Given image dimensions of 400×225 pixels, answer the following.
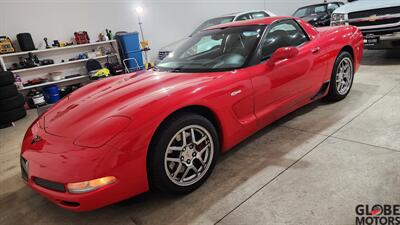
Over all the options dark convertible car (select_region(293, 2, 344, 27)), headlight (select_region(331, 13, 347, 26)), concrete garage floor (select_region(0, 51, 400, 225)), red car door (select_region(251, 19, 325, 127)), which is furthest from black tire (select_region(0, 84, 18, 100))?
dark convertible car (select_region(293, 2, 344, 27))

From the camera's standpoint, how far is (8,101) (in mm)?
4914

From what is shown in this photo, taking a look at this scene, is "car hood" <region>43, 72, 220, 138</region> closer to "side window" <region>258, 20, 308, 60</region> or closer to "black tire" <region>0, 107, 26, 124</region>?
"side window" <region>258, 20, 308, 60</region>

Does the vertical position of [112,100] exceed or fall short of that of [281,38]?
it falls short

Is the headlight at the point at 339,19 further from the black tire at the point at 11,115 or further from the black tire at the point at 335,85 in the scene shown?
the black tire at the point at 11,115

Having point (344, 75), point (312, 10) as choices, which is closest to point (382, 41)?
point (344, 75)

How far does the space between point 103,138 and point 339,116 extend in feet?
8.50

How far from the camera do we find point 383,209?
5.48ft

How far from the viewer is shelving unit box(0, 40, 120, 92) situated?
21.8ft

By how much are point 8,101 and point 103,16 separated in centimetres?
396

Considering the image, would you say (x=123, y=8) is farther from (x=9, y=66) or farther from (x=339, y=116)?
(x=339, y=116)

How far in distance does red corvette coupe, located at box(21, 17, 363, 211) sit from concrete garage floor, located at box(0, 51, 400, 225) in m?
0.23

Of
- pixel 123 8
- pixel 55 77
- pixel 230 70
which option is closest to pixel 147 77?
pixel 230 70

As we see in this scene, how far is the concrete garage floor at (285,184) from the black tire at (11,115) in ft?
7.05

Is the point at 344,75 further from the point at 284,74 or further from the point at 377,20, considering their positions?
the point at 377,20
